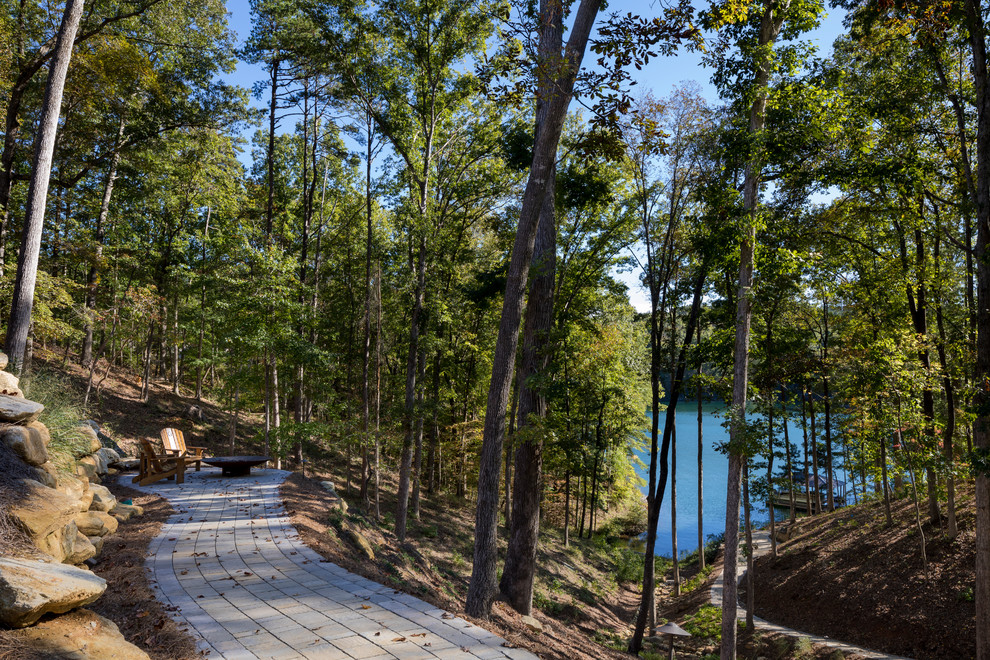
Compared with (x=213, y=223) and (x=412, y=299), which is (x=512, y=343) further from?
(x=213, y=223)

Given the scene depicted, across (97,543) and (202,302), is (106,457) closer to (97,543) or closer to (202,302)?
(97,543)

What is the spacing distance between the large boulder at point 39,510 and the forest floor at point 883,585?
1367 cm

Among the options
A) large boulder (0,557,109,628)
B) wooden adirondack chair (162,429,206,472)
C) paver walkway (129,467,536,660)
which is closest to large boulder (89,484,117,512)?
paver walkway (129,467,536,660)

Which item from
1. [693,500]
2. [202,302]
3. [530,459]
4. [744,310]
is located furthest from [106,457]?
[693,500]

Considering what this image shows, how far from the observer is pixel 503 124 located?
45.9ft

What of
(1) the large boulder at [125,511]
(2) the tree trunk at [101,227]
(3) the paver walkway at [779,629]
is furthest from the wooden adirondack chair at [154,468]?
(3) the paver walkway at [779,629]

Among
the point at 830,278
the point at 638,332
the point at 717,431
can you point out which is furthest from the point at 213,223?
the point at 717,431

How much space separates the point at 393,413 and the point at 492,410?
287 inches

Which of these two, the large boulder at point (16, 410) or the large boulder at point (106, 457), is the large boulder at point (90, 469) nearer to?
the large boulder at point (106, 457)

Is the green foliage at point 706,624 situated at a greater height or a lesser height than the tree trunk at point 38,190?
lesser

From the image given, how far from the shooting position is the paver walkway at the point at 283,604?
3764mm

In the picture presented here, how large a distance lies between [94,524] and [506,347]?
5.26 m

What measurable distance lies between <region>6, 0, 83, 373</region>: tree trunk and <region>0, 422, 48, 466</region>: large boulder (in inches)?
172

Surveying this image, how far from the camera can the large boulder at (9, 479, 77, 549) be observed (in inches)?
159
